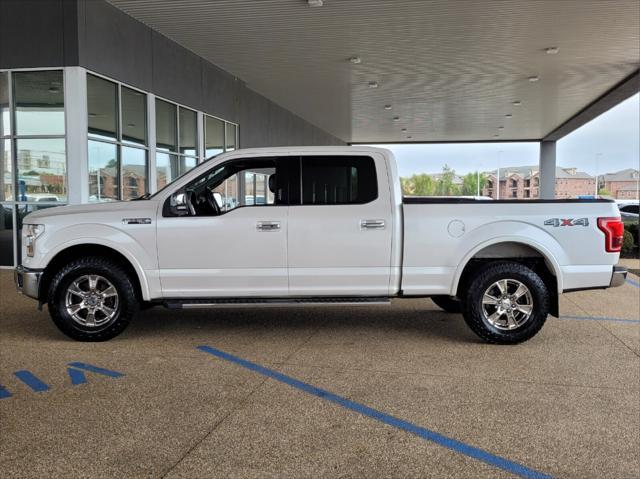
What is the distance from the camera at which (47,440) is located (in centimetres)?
370

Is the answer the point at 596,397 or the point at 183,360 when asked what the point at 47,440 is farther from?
the point at 596,397

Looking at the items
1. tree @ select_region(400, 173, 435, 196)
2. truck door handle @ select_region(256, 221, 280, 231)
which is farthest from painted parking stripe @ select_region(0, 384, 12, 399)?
tree @ select_region(400, 173, 435, 196)

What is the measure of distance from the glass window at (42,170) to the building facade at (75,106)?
2cm

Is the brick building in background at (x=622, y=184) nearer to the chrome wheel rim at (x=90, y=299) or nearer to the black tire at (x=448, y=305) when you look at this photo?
the black tire at (x=448, y=305)

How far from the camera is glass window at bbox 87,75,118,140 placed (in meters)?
11.6

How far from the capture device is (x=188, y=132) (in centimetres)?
1583

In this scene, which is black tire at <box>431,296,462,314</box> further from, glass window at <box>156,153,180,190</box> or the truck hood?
glass window at <box>156,153,180,190</box>

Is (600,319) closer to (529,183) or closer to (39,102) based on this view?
(39,102)

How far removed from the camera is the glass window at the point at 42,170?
1152 centimetres

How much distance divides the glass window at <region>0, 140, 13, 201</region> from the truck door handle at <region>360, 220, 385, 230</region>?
29.6 ft

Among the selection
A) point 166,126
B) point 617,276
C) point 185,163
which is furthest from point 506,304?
point 185,163

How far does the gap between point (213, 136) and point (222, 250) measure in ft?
39.6

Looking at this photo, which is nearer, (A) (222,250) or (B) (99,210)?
(A) (222,250)

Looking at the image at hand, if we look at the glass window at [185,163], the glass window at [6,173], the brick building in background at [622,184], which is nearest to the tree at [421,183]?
the brick building in background at [622,184]
